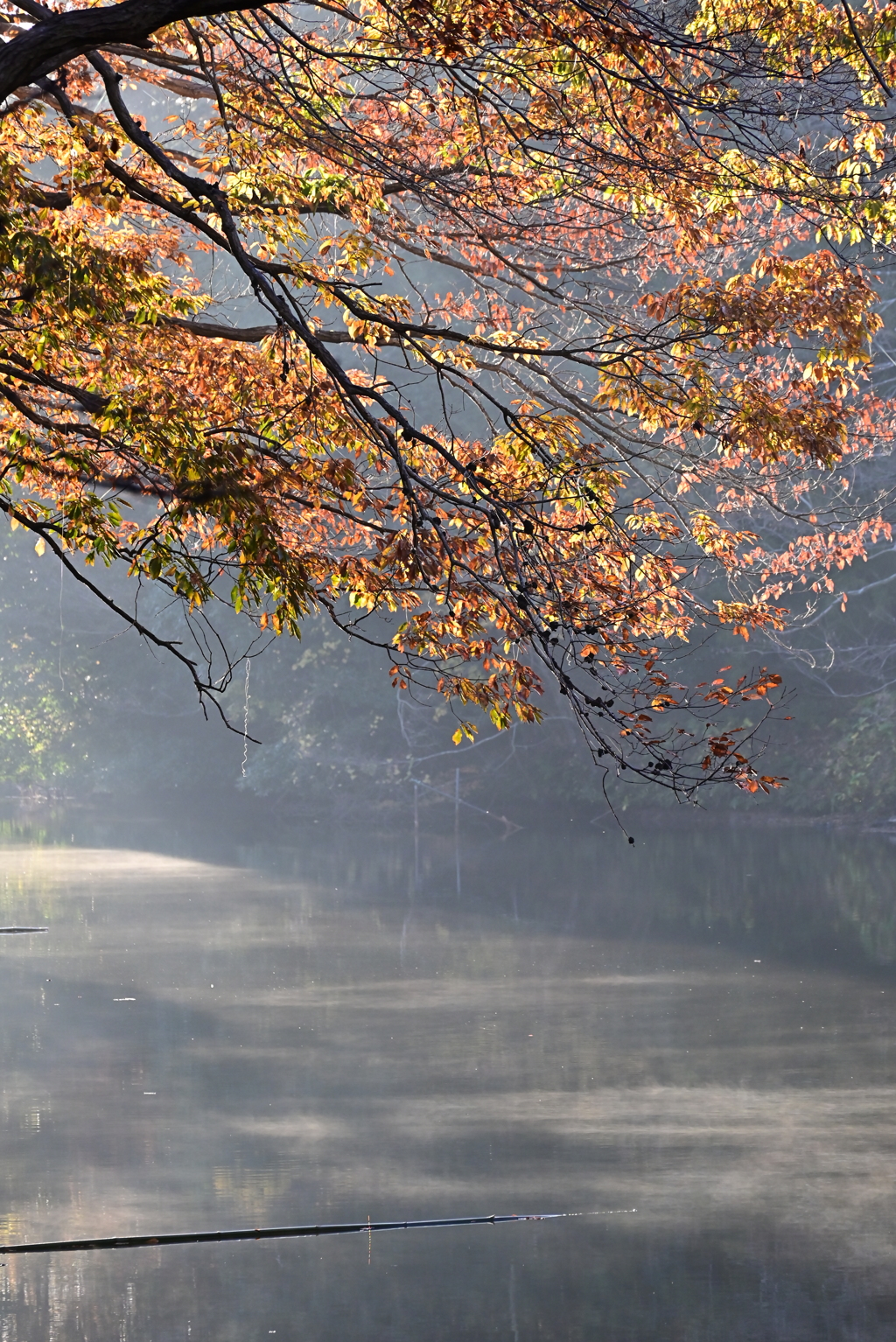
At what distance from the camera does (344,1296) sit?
6691 mm

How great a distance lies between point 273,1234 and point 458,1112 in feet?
7.27

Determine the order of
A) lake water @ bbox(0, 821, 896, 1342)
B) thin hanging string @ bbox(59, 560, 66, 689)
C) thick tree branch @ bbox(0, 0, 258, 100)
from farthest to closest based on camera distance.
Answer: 1. thin hanging string @ bbox(59, 560, 66, 689)
2. lake water @ bbox(0, 821, 896, 1342)
3. thick tree branch @ bbox(0, 0, 258, 100)

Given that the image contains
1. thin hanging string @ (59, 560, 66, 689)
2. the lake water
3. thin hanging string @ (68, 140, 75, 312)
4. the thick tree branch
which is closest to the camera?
the thick tree branch

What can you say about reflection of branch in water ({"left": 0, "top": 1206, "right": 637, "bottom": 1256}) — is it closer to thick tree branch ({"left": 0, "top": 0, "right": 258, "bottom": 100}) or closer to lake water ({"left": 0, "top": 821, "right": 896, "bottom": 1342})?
lake water ({"left": 0, "top": 821, "right": 896, "bottom": 1342})

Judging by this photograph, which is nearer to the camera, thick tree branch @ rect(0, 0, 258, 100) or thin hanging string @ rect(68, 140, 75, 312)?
thick tree branch @ rect(0, 0, 258, 100)

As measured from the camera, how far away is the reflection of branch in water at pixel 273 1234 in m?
7.26

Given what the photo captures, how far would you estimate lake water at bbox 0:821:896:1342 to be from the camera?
22.0 ft

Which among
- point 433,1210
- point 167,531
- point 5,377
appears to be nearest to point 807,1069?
point 433,1210

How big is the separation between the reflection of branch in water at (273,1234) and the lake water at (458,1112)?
74 millimetres

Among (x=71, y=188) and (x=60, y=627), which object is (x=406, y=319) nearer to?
(x=71, y=188)

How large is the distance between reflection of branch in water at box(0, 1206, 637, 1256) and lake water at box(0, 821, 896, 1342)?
74 mm

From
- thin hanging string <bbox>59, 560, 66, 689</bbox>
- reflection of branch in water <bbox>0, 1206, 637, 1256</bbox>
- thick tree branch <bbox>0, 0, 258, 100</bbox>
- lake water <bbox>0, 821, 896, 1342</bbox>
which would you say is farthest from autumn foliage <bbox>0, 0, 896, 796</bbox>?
thin hanging string <bbox>59, 560, 66, 689</bbox>

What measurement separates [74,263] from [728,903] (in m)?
12.3

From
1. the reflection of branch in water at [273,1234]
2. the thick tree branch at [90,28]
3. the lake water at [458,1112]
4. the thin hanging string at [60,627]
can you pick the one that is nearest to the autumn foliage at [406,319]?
the thick tree branch at [90,28]
